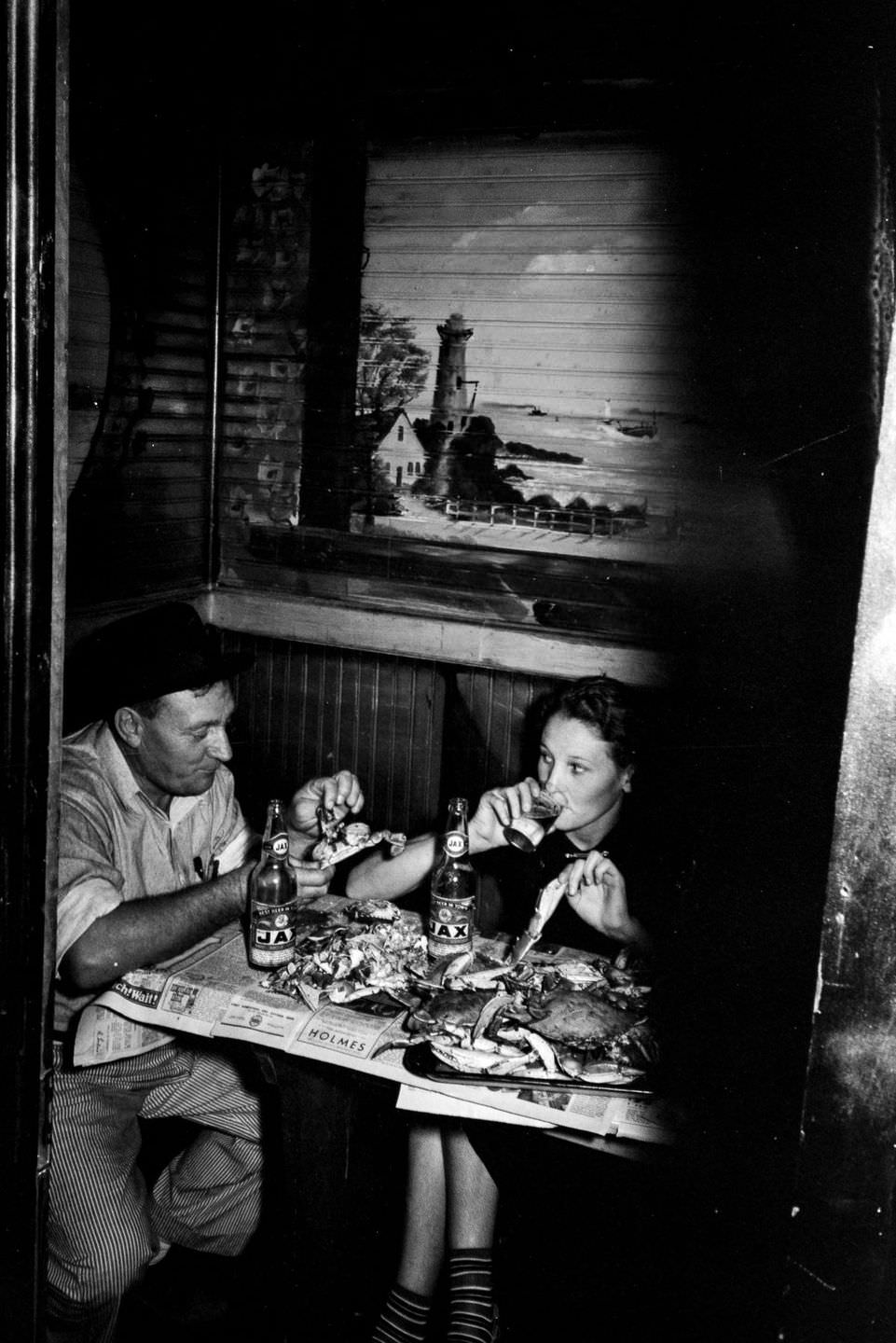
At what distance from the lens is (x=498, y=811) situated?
3229 mm

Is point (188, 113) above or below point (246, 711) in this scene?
above

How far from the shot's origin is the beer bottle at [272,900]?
2.67 m

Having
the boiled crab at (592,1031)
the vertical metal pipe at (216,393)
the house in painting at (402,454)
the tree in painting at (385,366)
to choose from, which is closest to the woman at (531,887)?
the boiled crab at (592,1031)

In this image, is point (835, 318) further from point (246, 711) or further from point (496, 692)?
point (246, 711)

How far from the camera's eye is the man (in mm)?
2729

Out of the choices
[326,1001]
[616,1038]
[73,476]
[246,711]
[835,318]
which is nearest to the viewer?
[835,318]

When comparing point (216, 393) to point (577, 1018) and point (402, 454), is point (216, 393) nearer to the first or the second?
point (402, 454)

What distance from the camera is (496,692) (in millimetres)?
4277

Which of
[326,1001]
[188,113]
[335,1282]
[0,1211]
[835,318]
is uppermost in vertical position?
[188,113]

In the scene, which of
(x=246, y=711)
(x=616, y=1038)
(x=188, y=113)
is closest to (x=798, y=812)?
(x=616, y=1038)

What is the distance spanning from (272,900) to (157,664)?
0.83 metres

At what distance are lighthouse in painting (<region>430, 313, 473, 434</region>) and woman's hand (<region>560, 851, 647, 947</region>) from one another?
212 centimetres

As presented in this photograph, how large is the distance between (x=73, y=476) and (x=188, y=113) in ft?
5.26

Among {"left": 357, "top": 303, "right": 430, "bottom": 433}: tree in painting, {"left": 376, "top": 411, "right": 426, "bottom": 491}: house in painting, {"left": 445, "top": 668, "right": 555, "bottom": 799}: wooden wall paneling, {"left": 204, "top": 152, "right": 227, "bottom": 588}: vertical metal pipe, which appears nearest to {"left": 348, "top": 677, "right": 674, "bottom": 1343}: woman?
{"left": 445, "top": 668, "right": 555, "bottom": 799}: wooden wall paneling
